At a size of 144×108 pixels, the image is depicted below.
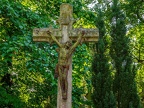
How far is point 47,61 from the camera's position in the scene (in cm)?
702

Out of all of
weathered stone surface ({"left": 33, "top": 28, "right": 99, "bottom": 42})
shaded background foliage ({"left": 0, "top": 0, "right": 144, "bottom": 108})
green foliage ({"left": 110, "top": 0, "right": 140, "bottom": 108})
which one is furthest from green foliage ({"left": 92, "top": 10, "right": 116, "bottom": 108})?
weathered stone surface ({"left": 33, "top": 28, "right": 99, "bottom": 42})

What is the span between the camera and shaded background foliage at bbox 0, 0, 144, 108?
7148 mm

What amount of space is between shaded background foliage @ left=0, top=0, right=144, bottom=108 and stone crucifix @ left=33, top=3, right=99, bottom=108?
0.61 metres

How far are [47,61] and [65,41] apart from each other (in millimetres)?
2027

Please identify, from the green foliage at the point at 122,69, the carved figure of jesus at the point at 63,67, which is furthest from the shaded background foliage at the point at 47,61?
the carved figure of jesus at the point at 63,67

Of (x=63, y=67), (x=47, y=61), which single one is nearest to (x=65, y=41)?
(x=63, y=67)

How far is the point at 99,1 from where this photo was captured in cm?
1772

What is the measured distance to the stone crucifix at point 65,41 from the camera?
464 cm

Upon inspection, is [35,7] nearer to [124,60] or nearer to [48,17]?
[48,17]

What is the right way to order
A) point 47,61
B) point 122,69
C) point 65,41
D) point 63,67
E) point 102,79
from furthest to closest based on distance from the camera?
point 122,69 < point 102,79 < point 47,61 < point 65,41 < point 63,67

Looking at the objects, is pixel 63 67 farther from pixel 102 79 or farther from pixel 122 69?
pixel 122 69

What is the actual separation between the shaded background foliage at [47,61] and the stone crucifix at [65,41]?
61 centimetres

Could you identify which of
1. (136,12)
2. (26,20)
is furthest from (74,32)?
(136,12)

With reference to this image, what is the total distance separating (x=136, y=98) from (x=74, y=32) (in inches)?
207
